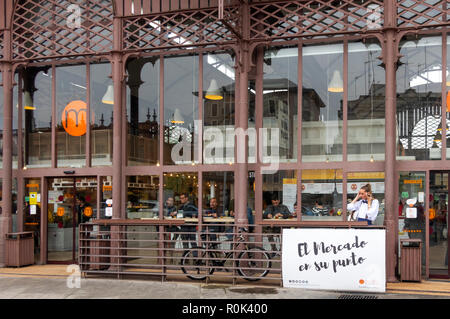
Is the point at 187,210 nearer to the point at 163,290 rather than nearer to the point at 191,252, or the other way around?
the point at 191,252

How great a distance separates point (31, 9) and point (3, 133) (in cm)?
324

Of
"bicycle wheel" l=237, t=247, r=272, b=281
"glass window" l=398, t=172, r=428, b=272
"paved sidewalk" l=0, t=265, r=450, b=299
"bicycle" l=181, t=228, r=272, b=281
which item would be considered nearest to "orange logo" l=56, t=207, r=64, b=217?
"paved sidewalk" l=0, t=265, r=450, b=299

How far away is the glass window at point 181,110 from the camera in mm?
11789

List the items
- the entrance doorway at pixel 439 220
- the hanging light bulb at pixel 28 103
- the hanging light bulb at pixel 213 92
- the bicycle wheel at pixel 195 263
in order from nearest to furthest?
the bicycle wheel at pixel 195 263 → the entrance doorway at pixel 439 220 → the hanging light bulb at pixel 213 92 → the hanging light bulb at pixel 28 103

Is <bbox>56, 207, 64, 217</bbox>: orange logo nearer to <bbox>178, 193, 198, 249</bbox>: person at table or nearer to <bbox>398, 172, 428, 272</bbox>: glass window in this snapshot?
<bbox>178, 193, 198, 249</bbox>: person at table

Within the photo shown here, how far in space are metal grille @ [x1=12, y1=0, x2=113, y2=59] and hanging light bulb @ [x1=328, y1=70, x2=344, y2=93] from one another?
5.27 meters

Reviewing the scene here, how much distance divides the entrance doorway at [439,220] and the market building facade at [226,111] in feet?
0.09

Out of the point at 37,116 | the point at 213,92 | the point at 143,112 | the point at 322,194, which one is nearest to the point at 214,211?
the point at 322,194

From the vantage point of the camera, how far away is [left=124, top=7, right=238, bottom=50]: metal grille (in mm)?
11438

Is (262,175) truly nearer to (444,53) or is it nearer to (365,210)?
(365,210)

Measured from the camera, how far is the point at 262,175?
11.2 meters

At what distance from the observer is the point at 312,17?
436 inches

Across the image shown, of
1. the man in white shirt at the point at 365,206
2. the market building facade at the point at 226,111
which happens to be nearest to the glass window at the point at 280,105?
the market building facade at the point at 226,111

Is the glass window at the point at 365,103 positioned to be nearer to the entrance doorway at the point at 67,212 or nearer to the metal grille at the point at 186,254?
the metal grille at the point at 186,254
